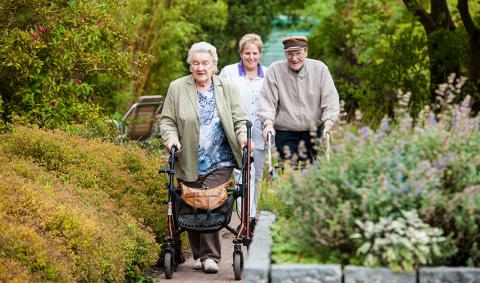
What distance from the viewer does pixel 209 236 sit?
9547mm

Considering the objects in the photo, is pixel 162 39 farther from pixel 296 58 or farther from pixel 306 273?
pixel 306 273

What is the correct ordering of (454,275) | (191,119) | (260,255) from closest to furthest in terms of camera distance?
(454,275) → (260,255) → (191,119)

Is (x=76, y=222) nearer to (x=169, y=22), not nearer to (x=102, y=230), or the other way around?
(x=102, y=230)

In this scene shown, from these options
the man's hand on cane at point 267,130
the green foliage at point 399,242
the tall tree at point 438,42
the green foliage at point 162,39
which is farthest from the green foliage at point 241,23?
the green foliage at point 399,242

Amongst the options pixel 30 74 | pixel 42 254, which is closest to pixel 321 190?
pixel 42 254

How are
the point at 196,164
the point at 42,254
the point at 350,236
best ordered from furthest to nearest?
the point at 196,164, the point at 42,254, the point at 350,236

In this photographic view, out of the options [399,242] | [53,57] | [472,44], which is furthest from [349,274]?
[472,44]

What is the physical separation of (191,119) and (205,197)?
2.28 ft

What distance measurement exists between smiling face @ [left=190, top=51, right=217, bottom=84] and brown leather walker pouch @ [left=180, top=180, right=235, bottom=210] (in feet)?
3.08

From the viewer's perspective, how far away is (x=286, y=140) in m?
9.99

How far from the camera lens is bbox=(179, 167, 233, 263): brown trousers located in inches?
372

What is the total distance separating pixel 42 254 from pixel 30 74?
556cm

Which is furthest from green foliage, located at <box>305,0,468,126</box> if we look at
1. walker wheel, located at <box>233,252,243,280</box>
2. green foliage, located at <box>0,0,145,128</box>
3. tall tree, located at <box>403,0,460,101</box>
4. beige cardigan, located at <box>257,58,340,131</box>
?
walker wheel, located at <box>233,252,243,280</box>

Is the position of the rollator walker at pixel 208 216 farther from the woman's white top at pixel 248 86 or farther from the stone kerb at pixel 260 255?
the stone kerb at pixel 260 255
